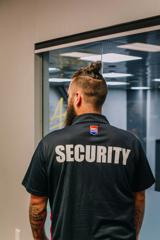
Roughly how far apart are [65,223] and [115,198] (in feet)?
0.80

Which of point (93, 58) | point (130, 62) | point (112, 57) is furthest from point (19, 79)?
point (130, 62)

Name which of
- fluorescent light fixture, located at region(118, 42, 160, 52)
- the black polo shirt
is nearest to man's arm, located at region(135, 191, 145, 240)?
the black polo shirt

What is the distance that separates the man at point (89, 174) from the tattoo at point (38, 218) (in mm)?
89

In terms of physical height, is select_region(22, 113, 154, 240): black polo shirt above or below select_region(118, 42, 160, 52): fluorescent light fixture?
below

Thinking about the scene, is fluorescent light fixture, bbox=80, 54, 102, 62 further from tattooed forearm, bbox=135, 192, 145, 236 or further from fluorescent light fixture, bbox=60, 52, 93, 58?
tattooed forearm, bbox=135, 192, 145, 236

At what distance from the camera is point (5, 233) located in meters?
3.84

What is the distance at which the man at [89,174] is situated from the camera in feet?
5.56

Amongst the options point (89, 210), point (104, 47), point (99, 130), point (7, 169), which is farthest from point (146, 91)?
point (7, 169)

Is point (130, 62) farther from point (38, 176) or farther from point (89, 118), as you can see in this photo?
point (38, 176)

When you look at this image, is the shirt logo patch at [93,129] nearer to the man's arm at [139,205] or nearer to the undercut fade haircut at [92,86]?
the undercut fade haircut at [92,86]

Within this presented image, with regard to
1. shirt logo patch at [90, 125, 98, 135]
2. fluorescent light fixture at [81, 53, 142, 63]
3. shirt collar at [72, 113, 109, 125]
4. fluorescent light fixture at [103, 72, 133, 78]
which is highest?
fluorescent light fixture at [81, 53, 142, 63]

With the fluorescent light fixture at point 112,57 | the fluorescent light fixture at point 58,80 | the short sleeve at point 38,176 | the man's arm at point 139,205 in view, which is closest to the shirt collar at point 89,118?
the short sleeve at point 38,176

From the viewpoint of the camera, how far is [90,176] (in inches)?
66.6

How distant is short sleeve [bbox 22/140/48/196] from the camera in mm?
1741
